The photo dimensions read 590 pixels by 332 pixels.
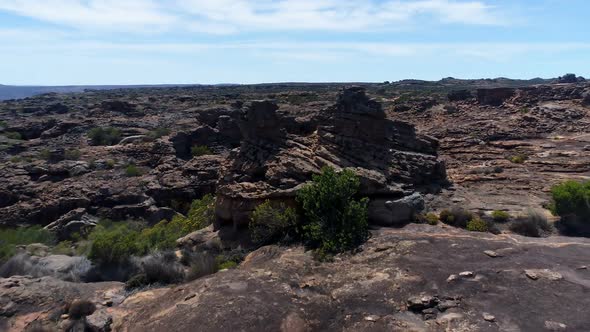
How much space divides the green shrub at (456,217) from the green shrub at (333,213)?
320 cm

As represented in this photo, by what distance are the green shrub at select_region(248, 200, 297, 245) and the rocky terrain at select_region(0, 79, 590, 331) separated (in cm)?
94

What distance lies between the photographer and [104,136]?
45.7 metres

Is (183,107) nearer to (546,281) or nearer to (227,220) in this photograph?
(227,220)

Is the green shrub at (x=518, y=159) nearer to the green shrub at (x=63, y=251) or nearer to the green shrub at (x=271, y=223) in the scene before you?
the green shrub at (x=271, y=223)

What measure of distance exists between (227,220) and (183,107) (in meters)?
58.5

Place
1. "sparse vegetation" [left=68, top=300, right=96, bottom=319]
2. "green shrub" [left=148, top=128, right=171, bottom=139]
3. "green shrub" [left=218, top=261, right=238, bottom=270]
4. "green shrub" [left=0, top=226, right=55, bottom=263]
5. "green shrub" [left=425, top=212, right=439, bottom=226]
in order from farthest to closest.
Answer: "green shrub" [left=148, top=128, right=171, bottom=139]
"green shrub" [left=0, top=226, right=55, bottom=263]
"green shrub" [left=425, top=212, right=439, bottom=226]
"green shrub" [left=218, top=261, right=238, bottom=270]
"sparse vegetation" [left=68, top=300, right=96, bottom=319]

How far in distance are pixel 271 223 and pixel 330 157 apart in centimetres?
433

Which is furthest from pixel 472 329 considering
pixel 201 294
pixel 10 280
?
pixel 10 280

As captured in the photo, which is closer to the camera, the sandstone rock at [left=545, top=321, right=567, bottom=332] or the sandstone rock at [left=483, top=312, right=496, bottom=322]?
the sandstone rock at [left=545, top=321, right=567, bottom=332]

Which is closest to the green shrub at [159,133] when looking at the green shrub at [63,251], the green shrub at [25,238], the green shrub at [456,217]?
the green shrub at [25,238]

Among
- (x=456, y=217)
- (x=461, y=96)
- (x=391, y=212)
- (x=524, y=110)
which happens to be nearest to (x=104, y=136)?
(x=391, y=212)

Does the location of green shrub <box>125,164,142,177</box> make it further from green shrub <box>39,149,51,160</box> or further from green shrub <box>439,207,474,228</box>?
green shrub <box>439,207,474,228</box>

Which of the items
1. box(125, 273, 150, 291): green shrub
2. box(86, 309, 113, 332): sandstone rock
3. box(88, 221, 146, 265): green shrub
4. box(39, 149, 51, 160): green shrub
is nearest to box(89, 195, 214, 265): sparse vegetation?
box(88, 221, 146, 265): green shrub

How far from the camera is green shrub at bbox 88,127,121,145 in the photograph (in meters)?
45.1
